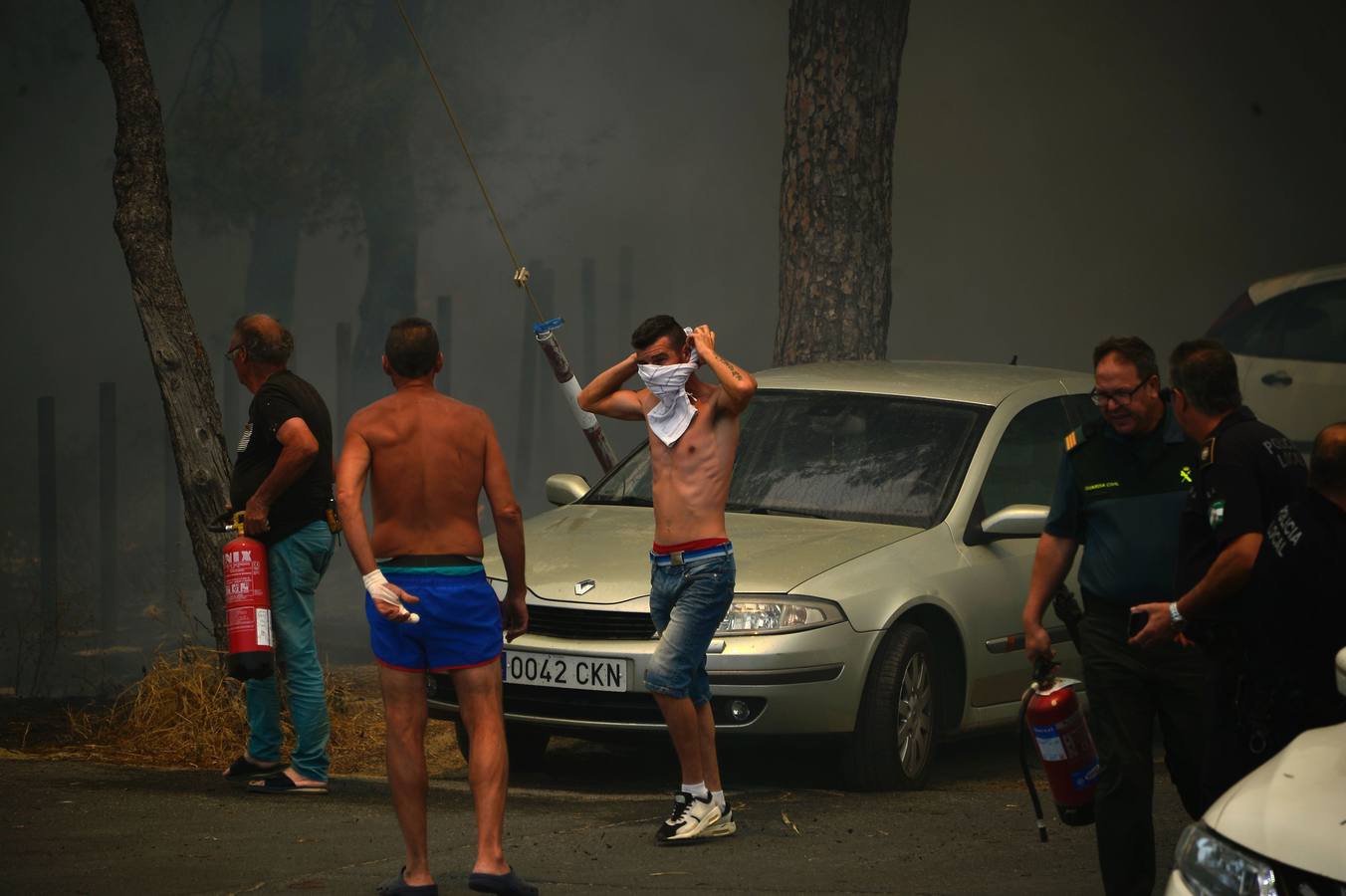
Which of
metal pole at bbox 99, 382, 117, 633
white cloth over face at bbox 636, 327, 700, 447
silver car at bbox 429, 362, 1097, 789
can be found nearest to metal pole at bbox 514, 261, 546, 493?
metal pole at bbox 99, 382, 117, 633

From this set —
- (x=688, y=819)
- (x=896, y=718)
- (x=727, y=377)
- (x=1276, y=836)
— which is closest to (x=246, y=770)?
(x=688, y=819)

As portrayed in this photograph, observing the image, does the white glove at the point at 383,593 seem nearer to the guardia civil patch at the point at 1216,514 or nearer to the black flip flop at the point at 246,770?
the guardia civil patch at the point at 1216,514

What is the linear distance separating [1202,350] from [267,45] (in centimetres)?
1342

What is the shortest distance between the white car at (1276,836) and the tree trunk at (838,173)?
24.0ft

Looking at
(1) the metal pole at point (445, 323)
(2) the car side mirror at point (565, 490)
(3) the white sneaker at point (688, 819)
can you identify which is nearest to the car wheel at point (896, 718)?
(3) the white sneaker at point (688, 819)

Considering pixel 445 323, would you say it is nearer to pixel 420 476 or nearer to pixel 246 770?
pixel 246 770

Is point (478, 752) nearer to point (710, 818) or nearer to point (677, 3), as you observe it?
point (710, 818)

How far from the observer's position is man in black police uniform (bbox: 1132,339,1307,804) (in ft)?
15.9

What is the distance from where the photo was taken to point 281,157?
17.2m

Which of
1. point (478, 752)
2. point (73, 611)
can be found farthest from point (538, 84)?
point (478, 752)

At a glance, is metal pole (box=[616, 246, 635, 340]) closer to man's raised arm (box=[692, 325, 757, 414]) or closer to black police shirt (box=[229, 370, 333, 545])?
black police shirt (box=[229, 370, 333, 545])

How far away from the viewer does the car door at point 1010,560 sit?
7.58 m

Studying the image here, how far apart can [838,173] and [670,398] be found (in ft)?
17.1

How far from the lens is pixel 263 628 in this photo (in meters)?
7.13
